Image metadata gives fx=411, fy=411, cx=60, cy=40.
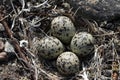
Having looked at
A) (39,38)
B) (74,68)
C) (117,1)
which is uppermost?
(117,1)

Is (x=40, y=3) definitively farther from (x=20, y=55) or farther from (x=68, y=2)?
(x=20, y=55)

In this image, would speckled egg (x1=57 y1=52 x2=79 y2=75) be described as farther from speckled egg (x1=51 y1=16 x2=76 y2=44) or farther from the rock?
the rock

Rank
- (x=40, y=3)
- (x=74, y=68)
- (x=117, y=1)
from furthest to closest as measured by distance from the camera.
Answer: (x=40, y=3)
(x=117, y=1)
(x=74, y=68)

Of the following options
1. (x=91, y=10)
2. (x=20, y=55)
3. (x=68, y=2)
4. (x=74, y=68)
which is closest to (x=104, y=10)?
(x=91, y=10)

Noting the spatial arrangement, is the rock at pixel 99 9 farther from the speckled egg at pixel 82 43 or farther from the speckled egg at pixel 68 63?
the speckled egg at pixel 68 63

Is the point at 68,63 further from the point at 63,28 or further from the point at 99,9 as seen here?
the point at 99,9

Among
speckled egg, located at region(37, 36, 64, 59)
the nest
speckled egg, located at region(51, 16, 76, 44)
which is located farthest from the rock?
speckled egg, located at region(37, 36, 64, 59)

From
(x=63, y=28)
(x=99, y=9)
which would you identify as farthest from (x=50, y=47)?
(x=99, y=9)
